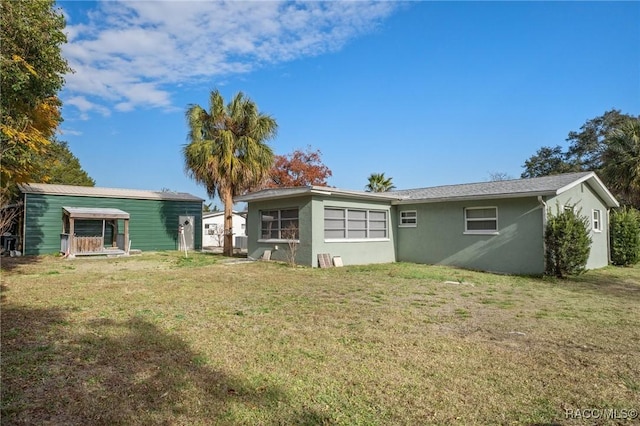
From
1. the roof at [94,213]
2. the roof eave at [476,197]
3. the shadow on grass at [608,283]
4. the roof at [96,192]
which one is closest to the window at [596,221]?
the shadow on grass at [608,283]

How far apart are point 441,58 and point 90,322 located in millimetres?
12932

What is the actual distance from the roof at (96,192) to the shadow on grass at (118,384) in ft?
52.4

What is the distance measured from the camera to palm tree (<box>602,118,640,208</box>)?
19672mm

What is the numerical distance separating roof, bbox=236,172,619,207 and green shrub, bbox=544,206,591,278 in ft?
3.10

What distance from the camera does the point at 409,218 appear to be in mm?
15656

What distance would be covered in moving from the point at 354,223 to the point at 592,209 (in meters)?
9.58

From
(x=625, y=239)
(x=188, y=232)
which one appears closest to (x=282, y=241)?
(x=188, y=232)

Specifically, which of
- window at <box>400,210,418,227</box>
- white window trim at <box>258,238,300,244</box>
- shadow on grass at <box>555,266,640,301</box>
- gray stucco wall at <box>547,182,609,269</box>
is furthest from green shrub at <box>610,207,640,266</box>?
white window trim at <box>258,238,300,244</box>

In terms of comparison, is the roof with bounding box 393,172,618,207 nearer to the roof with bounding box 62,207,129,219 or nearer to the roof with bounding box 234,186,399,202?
the roof with bounding box 234,186,399,202

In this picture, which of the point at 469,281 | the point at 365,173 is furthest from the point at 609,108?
the point at 469,281

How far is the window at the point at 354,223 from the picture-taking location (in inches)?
544

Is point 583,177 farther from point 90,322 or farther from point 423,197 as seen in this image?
point 90,322

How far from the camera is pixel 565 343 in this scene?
4609 millimetres

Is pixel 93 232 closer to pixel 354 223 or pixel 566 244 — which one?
pixel 354 223
